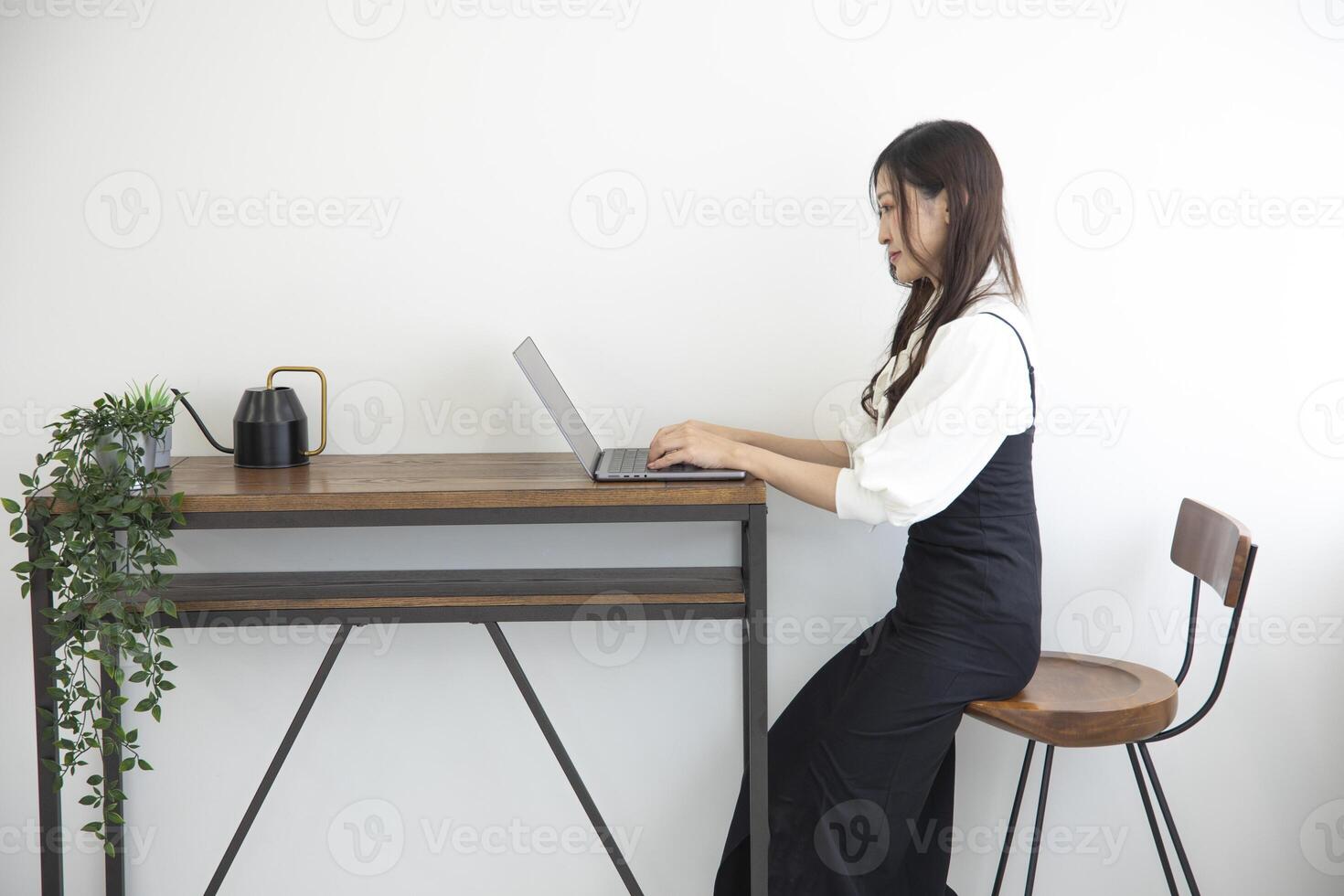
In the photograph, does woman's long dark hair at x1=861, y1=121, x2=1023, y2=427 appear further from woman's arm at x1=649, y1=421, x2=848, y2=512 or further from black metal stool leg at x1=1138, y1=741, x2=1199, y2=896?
black metal stool leg at x1=1138, y1=741, x2=1199, y2=896

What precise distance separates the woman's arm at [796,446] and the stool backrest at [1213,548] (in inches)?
25.2

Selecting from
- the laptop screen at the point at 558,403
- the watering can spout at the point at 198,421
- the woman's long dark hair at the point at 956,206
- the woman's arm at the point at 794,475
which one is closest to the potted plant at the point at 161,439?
the watering can spout at the point at 198,421

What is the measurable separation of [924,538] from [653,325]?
69cm

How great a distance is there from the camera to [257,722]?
215cm

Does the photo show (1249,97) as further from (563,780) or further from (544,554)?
(563,780)

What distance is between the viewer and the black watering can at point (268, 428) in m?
1.89

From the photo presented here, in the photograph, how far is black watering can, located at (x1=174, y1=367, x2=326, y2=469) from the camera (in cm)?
189

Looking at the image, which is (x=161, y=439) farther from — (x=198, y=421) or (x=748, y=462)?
(x=748, y=462)

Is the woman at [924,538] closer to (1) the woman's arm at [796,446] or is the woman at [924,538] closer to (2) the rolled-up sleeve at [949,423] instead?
(2) the rolled-up sleeve at [949,423]

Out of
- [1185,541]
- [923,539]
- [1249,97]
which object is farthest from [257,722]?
[1249,97]

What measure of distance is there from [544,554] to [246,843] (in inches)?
34.0

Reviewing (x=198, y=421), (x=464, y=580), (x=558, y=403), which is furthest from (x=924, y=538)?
(x=198, y=421)

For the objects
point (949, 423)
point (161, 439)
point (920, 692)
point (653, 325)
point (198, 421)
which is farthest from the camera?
point (653, 325)

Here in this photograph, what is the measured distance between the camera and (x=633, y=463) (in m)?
1.86
